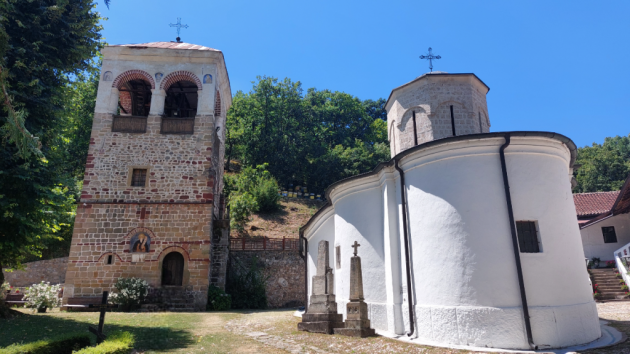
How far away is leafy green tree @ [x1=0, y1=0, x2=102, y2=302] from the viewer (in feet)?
30.1

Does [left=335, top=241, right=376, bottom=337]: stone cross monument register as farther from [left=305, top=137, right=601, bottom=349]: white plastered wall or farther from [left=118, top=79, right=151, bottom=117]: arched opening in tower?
[left=118, top=79, right=151, bottom=117]: arched opening in tower

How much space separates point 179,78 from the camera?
57.8 ft

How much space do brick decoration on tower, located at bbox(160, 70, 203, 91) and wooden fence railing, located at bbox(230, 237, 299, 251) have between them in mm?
8254

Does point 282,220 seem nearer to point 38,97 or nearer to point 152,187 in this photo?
point 152,187

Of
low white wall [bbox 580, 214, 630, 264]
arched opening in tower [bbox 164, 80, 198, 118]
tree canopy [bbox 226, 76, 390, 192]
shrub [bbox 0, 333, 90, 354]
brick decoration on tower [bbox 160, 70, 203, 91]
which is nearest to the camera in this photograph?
shrub [bbox 0, 333, 90, 354]

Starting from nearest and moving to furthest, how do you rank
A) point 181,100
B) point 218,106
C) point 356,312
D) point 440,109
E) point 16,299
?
point 356,312
point 440,109
point 16,299
point 218,106
point 181,100

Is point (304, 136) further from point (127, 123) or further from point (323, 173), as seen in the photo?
point (127, 123)

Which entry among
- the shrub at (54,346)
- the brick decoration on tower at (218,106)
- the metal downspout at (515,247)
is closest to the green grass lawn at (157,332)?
the shrub at (54,346)

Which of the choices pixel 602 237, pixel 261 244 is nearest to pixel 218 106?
pixel 261 244

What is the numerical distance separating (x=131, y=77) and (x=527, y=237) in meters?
17.3

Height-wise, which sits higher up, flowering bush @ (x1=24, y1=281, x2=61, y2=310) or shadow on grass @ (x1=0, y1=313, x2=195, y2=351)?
flowering bush @ (x1=24, y1=281, x2=61, y2=310)

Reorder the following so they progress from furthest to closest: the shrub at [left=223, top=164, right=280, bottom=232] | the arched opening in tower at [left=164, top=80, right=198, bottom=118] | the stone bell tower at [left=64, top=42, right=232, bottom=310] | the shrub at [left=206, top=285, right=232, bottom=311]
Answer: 1. the shrub at [left=223, top=164, right=280, bottom=232]
2. the arched opening in tower at [left=164, top=80, right=198, bottom=118]
3. the shrub at [left=206, top=285, right=232, bottom=311]
4. the stone bell tower at [left=64, top=42, right=232, bottom=310]

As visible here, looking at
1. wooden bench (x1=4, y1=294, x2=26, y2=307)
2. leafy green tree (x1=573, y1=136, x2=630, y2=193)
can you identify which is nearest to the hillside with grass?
wooden bench (x1=4, y1=294, x2=26, y2=307)

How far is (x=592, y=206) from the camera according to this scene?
982 inches
